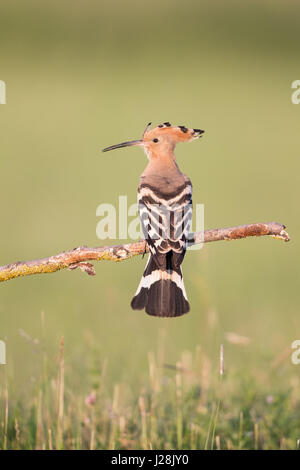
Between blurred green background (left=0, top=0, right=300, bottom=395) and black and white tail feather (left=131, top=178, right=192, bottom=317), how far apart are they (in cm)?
82

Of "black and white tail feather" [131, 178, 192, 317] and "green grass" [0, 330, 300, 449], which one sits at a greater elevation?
"black and white tail feather" [131, 178, 192, 317]

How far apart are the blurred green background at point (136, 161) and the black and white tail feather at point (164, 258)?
82cm

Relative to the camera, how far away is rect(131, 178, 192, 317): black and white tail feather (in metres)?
3.20

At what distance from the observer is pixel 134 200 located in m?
9.12

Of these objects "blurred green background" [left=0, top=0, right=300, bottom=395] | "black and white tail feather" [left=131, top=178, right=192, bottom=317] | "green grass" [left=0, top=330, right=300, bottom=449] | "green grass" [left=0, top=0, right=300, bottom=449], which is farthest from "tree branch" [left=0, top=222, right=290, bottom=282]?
"green grass" [left=0, top=330, right=300, bottom=449]

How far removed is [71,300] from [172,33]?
2550cm

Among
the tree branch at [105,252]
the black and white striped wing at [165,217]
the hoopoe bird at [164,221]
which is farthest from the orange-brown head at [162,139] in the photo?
the tree branch at [105,252]

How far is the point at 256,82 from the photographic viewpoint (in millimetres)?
26047

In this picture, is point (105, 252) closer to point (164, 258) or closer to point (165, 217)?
point (164, 258)

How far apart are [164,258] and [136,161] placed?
40.8ft

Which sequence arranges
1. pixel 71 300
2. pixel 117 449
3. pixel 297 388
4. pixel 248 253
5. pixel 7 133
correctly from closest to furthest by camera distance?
pixel 117 449 → pixel 297 388 → pixel 71 300 → pixel 248 253 → pixel 7 133

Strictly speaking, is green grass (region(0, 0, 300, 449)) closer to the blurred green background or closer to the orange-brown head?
the blurred green background

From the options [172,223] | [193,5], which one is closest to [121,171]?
[172,223]
